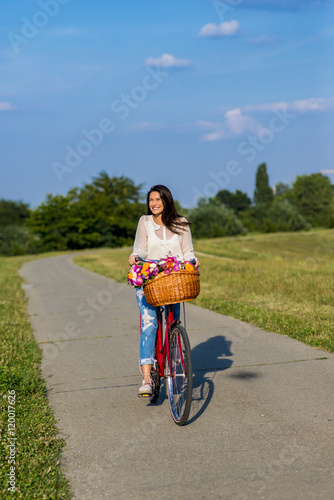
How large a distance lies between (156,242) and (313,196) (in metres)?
96.2

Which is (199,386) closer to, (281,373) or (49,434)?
(281,373)

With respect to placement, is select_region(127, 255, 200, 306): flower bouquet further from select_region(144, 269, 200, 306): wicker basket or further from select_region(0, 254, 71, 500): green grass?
select_region(0, 254, 71, 500): green grass

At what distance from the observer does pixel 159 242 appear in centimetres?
505

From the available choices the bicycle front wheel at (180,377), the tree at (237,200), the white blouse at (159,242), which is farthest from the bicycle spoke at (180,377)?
the tree at (237,200)

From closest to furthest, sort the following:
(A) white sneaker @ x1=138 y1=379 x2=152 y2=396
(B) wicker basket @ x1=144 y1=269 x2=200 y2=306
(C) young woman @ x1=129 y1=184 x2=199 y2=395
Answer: (B) wicker basket @ x1=144 y1=269 x2=200 y2=306, (A) white sneaker @ x1=138 y1=379 x2=152 y2=396, (C) young woman @ x1=129 y1=184 x2=199 y2=395

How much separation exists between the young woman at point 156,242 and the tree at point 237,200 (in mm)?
104980

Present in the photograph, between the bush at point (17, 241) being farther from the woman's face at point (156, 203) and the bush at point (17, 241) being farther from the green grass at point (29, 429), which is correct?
the woman's face at point (156, 203)

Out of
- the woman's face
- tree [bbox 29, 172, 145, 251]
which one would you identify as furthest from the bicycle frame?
tree [bbox 29, 172, 145, 251]

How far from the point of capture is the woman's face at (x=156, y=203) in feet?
16.7

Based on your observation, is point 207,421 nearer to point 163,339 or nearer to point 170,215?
point 163,339

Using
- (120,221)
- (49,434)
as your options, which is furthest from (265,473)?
(120,221)

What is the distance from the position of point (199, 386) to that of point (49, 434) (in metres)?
1.75

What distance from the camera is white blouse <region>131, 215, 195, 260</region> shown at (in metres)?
5.04

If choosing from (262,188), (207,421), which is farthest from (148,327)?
(262,188)
